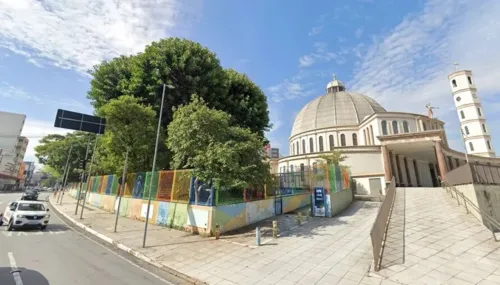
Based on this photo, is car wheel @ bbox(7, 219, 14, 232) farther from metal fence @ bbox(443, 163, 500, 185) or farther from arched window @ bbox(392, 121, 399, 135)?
arched window @ bbox(392, 121, 399, 135)

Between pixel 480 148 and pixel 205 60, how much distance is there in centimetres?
6452

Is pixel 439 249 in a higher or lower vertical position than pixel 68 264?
higher

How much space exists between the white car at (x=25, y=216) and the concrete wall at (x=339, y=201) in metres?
17.7

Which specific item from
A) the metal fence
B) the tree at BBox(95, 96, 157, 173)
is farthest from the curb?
the metal fence

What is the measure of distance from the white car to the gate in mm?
13642

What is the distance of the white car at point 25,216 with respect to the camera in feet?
41.7

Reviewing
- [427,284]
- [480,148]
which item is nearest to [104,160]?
[427,284]

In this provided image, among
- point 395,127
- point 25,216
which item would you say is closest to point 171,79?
point 25,216

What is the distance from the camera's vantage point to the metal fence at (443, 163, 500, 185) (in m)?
14.5

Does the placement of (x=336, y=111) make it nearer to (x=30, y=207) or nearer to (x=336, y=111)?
(x=336, y=111)

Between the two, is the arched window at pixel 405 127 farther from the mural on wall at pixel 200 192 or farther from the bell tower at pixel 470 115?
the mural on wall at pixel 200 192

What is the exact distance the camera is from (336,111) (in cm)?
4738

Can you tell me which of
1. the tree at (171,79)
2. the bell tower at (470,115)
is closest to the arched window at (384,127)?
the tree at (171,79)

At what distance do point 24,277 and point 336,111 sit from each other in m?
48.1
